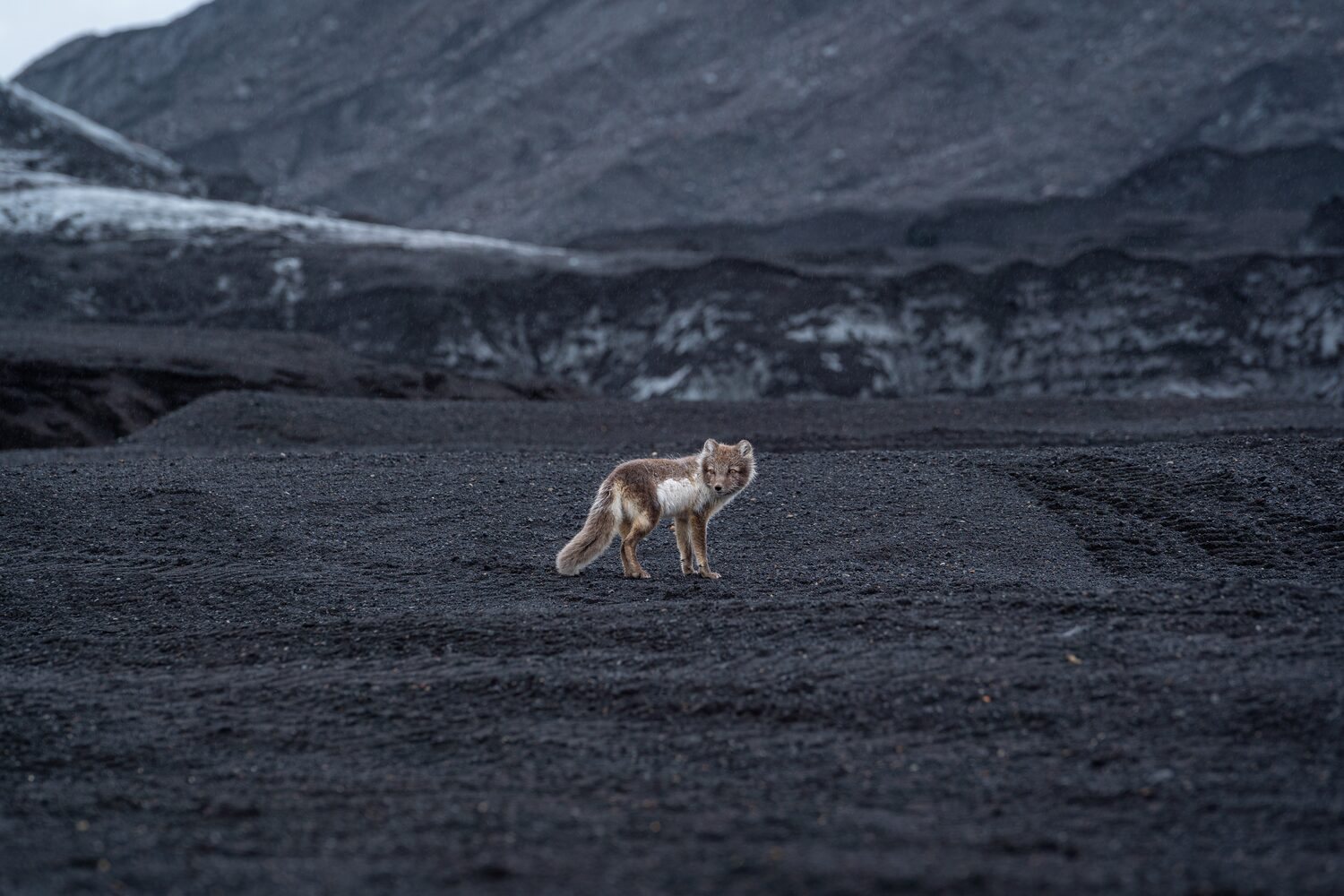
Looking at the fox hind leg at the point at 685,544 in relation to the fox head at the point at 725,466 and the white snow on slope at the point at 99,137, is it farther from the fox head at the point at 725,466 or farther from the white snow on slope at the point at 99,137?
the white snow on slope at the point at 99,137

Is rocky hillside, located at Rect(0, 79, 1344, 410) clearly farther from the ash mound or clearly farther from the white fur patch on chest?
the white fur patch on chest

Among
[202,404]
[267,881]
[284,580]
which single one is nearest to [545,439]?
[202,404]

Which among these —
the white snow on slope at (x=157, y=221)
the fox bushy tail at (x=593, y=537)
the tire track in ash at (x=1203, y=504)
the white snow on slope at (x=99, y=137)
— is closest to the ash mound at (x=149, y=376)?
the white snow on slope at (x=157, y=221)

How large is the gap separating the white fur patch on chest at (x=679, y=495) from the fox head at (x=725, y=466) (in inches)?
4.1

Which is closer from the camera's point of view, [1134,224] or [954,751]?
[954,751]

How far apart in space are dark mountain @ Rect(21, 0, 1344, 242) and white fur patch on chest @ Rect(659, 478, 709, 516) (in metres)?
45.3

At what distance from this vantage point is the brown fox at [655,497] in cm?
838

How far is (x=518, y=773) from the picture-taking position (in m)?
5.64

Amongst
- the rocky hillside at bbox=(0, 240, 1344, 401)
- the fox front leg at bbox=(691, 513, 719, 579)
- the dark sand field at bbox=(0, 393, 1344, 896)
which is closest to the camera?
the dark sand field at bbox=(0, 393, 1344, 896)

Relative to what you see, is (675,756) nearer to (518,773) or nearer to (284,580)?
(518,773)

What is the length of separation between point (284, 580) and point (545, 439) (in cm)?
894

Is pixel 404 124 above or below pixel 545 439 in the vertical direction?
above

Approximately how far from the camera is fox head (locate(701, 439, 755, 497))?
839cm

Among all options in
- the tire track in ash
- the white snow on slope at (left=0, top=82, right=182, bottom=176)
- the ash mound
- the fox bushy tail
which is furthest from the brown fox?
A: the white snow on slope at (left=0, top=82, right=182, bottom=176)
